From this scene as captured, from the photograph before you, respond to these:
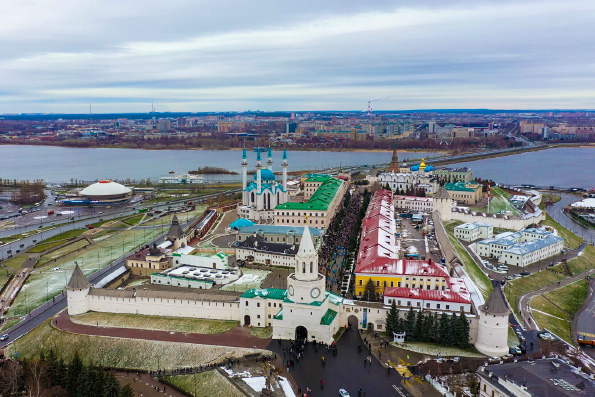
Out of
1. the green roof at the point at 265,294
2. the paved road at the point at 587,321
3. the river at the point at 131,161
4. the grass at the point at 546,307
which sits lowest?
the river at the point at 131,161

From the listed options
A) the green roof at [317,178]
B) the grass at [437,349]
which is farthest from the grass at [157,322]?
the green roof at [317,178]

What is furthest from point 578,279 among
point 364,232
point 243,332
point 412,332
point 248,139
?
point 248,139

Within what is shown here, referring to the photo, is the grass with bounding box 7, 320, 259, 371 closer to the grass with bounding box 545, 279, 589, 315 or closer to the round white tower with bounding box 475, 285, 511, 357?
the round white tower with bounding box 475, 285, 511, 357

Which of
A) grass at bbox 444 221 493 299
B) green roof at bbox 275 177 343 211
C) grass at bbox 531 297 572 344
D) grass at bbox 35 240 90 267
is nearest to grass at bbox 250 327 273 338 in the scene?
grass at bbox 444 221 493 299

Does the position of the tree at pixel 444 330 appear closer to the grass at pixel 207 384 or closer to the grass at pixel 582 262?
the grass at pixel 207 384

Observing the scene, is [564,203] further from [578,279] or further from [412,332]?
[412,332]

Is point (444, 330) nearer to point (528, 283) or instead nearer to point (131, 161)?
point (528, 283)
